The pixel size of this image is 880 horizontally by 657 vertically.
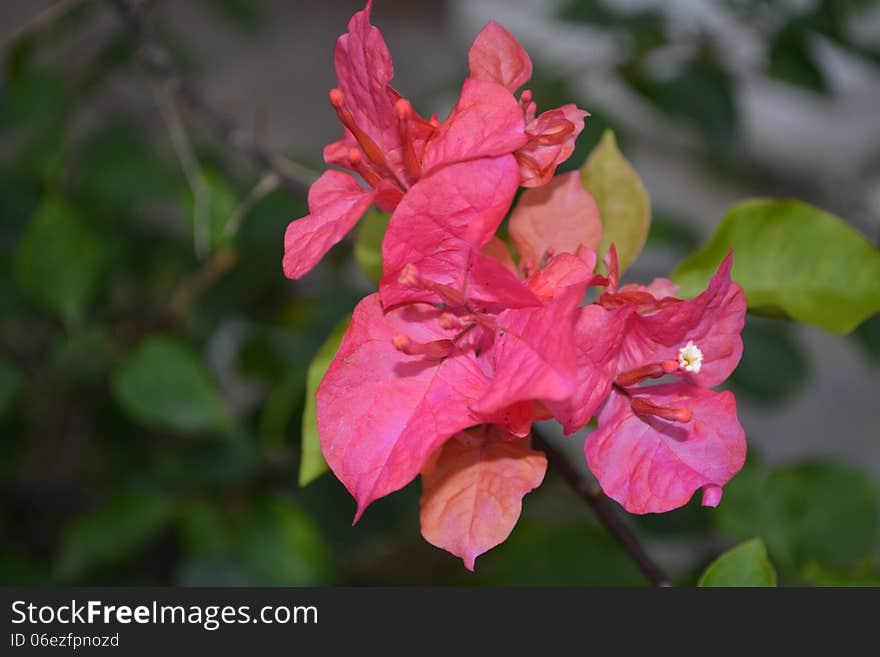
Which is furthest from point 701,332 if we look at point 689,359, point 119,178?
point 119,178

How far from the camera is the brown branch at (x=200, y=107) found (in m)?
0.63

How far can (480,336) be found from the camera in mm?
428

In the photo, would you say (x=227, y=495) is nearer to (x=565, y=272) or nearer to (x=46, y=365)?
(x=46, y=365)

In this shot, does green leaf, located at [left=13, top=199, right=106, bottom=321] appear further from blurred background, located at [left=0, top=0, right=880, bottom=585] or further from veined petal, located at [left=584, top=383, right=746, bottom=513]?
veined petal, located at [left=584, top=383, right=746, bottom=513]

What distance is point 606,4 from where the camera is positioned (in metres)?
1.01

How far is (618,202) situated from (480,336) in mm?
169

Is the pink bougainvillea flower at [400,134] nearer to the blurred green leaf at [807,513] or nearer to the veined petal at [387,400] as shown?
the veined petal at [387,400]

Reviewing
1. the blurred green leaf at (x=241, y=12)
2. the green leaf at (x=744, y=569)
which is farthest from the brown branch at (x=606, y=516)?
the blurred green leaf at (x=241, y=12)

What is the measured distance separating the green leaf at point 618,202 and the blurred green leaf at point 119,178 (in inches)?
25.2

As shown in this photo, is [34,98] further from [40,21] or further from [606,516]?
[606,516]

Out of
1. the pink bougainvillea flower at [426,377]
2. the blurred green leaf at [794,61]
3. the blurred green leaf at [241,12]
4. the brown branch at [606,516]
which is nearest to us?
the pink bougainvillea flower at [426,377]

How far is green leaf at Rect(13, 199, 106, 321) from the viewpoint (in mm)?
815

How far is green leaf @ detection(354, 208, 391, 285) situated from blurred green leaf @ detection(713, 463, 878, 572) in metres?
0.45

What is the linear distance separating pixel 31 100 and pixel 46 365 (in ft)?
1.05
